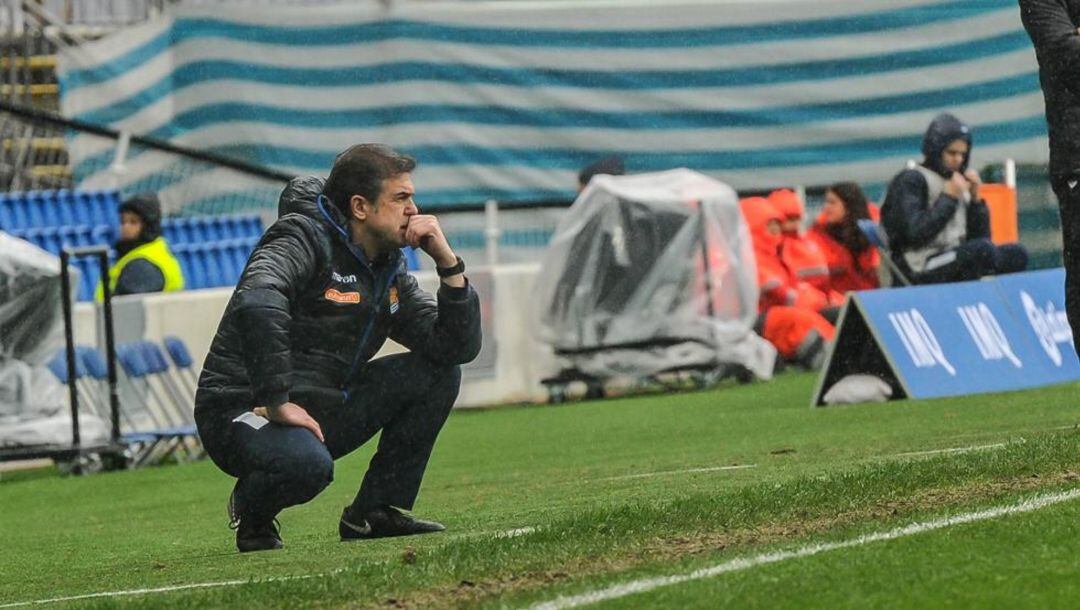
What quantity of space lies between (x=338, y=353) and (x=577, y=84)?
45.4 feet

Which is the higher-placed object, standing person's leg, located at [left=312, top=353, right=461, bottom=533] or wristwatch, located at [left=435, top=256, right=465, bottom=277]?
wristwatch, located at [left=435, top=256, right=465, bottom=277]

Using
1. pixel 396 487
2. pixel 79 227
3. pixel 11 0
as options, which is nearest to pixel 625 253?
pixel 79 227

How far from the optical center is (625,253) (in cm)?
1892

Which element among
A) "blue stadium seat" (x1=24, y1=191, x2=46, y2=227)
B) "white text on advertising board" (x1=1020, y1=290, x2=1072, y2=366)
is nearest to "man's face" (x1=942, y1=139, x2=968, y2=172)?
"white text on advertising board" (x1=1020, y1=290, x2=1072, y2=366)

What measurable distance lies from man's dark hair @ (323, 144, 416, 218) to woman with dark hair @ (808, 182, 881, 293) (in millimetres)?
12334

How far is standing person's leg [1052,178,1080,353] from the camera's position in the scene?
9.87 meters

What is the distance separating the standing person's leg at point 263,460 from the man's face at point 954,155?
8.55 meters

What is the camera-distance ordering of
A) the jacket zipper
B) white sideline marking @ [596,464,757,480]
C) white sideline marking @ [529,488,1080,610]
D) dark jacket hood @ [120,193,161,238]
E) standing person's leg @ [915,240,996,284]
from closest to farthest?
white sideline marking @ [529,488,1080,610] → the jacket zipper → white sideline marking @ [596,464,757,480] → standing person's leg @ [915,240,996,284] → dark jacket hood @ [120,193,161,238]

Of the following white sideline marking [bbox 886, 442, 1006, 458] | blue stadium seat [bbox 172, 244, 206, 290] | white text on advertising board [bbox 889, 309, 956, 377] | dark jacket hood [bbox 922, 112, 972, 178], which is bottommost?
blue stadium seat [bbox 172, 244, 206, 290]

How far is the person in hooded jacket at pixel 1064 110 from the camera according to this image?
9820 mm

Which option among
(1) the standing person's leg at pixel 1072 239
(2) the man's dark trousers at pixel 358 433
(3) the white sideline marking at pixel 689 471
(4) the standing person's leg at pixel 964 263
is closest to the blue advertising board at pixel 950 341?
(4) the standing person's leg at pixel 964 263

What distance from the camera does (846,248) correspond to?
20.4 meters

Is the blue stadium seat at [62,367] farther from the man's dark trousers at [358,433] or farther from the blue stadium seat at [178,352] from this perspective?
the man's dark trousers at [358,433]

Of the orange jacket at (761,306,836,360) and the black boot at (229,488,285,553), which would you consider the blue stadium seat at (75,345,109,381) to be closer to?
the orange jacket at (761,306,836,360)
